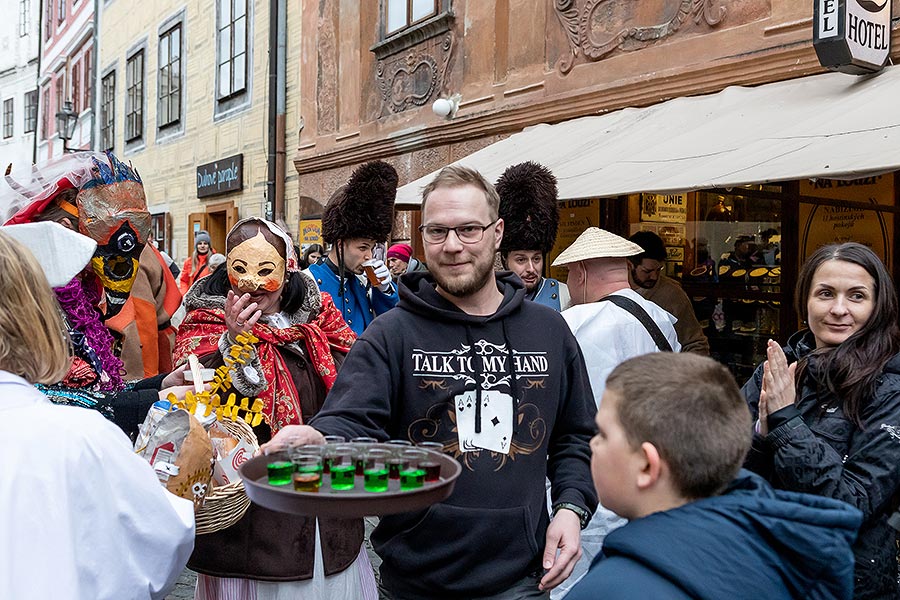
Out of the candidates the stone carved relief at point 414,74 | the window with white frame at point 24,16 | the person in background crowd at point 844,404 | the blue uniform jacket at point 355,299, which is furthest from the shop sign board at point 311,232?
the window with white frame at point 24,16

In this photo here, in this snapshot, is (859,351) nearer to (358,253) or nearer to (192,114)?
(358,253)

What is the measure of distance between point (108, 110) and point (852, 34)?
21.1 m

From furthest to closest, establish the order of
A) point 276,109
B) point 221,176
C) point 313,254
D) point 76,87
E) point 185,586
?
point 76,87 < point 221,176 < point 276,109 < point 313,254 < point 185,586

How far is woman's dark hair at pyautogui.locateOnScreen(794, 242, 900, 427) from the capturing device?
2.67 metres

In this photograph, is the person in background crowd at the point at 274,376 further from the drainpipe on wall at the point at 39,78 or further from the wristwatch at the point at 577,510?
the drainpipe on wall at the point at 39,78

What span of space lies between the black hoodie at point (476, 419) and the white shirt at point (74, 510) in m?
0.67

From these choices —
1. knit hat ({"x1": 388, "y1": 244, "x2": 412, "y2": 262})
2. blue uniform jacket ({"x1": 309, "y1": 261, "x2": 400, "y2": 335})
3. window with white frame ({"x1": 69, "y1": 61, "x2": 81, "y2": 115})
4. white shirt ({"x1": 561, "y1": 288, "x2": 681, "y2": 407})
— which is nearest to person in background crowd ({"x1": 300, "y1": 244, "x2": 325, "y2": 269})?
knit hat ({"x1": 388, "y1": 244, "x2": 412, "y2": 262})

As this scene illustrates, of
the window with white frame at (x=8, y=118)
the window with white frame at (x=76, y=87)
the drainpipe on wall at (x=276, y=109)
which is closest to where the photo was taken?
the drainpipe on wall at (x=276, y=109)

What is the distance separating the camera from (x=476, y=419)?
245 centimetres

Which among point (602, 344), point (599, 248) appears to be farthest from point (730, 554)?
point (599, 248)

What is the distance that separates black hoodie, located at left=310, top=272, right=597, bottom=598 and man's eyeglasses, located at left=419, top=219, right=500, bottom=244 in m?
0.16

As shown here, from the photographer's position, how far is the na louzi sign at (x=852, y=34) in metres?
5.32

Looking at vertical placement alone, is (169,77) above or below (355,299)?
above

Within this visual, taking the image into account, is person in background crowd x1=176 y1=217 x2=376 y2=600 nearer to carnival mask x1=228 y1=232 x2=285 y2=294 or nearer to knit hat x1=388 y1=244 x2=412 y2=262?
carnival mask x1=228 y1=232 x2=285 y2=294
